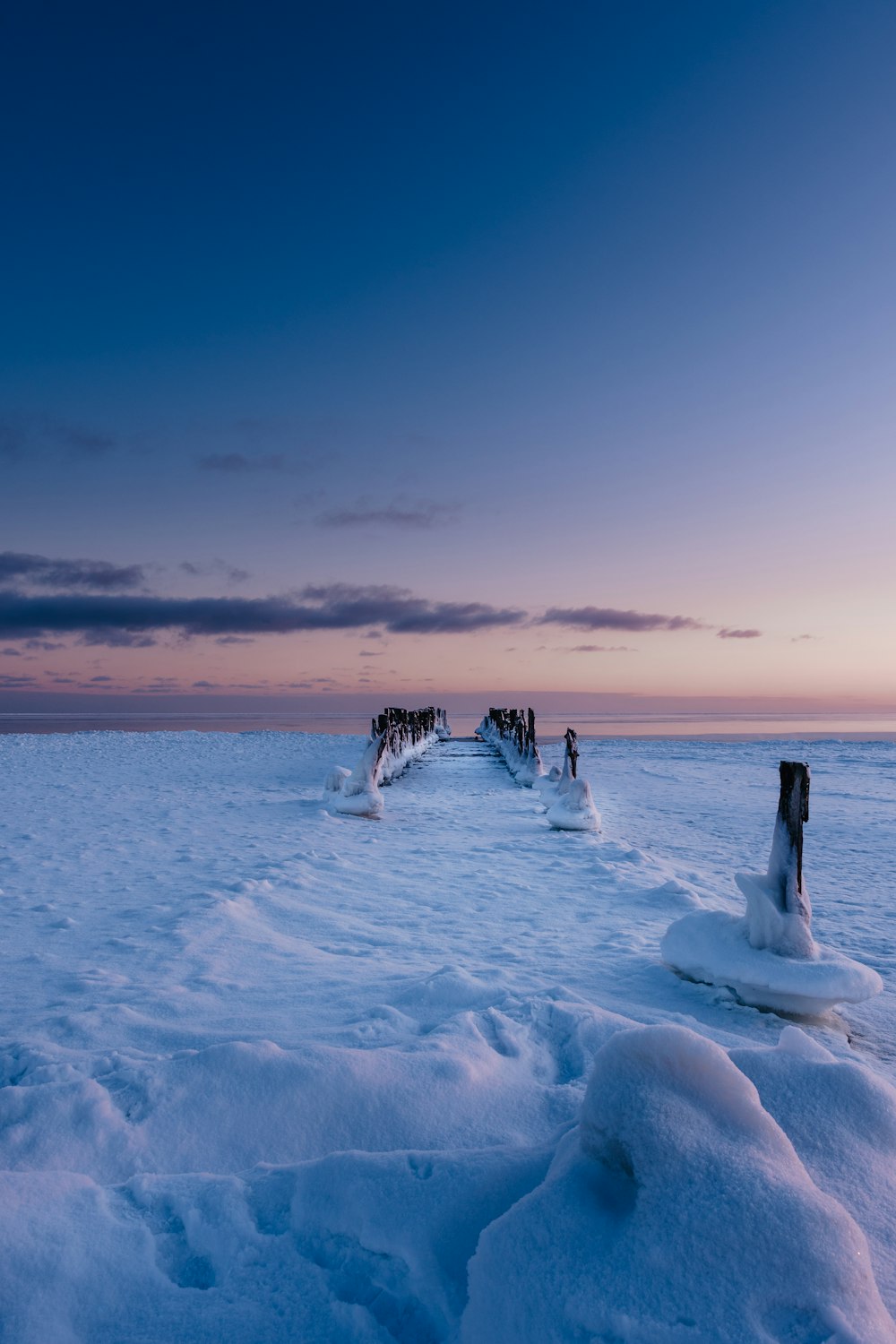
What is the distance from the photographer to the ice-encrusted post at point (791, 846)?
4266 mm

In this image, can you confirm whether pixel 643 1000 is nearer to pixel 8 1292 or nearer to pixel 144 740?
pixel 8 1292

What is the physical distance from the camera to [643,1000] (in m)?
4.21

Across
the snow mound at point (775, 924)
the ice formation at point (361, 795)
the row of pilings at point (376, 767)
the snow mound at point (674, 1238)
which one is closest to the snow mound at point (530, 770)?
the row of pilings at point (376, 767)

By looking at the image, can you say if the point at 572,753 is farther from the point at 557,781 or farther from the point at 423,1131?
the point at 423,1131

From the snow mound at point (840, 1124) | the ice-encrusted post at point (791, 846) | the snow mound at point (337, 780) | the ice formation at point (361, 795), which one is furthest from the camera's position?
the snow mound at point (337, 780)

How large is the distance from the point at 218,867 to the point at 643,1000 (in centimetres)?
548

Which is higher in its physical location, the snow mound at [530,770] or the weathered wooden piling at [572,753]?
the weathered wooden piling at [572,753]

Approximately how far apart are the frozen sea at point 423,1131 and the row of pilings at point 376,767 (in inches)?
202

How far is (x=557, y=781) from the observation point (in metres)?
12.7

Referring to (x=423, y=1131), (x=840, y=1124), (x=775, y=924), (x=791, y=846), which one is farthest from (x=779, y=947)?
(x=423, y=1131)

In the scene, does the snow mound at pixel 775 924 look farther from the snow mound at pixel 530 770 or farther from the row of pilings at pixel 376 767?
the snow mound at pixel 530 770

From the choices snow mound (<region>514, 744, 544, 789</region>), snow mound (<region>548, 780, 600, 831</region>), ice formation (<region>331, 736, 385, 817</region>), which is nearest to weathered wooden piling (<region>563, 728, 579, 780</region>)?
snow mound (<region>548, 780, 600, 831</region>)

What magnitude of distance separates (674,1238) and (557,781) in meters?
11.2

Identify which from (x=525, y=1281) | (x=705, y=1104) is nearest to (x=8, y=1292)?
(x=525, y=1281)
